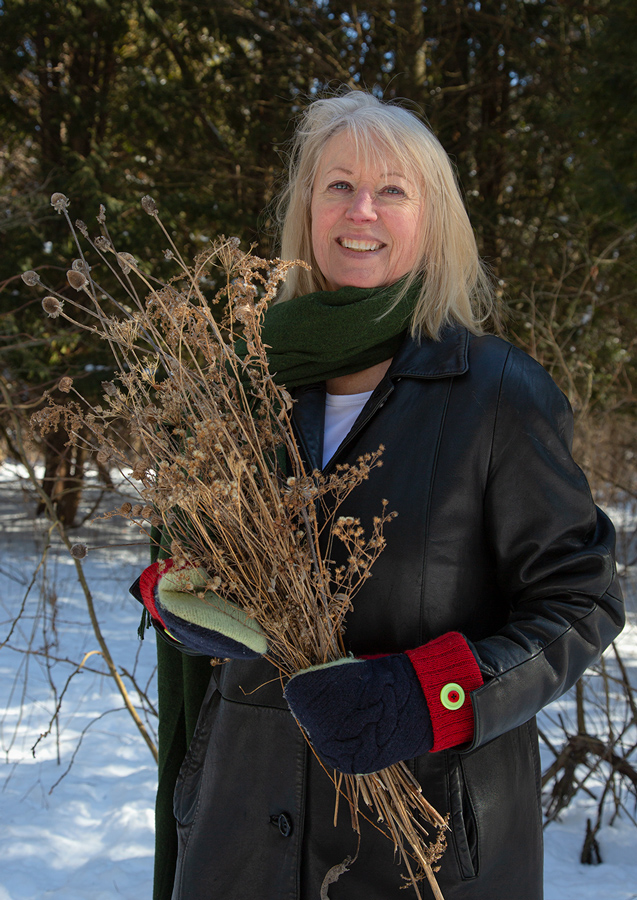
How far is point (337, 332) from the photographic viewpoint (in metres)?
1.45

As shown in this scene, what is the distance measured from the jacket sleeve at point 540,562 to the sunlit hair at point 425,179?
0.28m

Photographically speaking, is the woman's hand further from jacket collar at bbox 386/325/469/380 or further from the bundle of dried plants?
jacket collar at bbox 386/325/469/380

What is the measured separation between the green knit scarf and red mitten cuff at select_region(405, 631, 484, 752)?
2.12 ft

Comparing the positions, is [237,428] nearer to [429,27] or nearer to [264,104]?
[264,104]

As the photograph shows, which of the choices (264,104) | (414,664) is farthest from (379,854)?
(264,104)

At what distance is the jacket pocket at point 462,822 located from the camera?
3.91ft

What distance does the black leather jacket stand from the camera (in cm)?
119

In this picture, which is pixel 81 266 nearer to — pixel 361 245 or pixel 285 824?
pixel 361 245

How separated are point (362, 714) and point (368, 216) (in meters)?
0.99

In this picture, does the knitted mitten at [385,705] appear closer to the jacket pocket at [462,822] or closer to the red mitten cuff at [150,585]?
the jacket pocket at [462,822]

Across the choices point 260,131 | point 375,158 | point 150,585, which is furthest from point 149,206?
point 260,131

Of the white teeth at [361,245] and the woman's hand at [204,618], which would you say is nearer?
the woman's hand at [204,618]

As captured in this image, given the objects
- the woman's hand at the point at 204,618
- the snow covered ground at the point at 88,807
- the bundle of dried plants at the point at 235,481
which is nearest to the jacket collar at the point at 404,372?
the bundle of dried plants at the point at 235,481

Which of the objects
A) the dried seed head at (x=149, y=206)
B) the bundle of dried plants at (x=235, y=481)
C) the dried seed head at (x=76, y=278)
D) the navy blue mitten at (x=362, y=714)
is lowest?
the navy blue mitten at (x=362, y=714)
